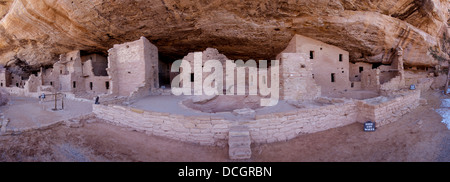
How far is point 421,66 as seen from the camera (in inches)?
544

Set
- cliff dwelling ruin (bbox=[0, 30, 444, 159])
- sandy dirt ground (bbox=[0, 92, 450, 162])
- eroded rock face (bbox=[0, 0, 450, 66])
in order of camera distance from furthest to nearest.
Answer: eroded rock face (bbox=[0, 0, 450, 66])
cliff dwelling ruin (bbox=[0, 30, 444, 159])
sandy dirt ground (bbox=[0, 92, 450, 162])

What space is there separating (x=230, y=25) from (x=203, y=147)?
24.1 feet

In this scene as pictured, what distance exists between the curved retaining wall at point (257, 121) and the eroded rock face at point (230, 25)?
5149mm

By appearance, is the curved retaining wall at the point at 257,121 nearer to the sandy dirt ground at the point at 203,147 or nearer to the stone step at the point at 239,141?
the sandy dirt ground at the point at 203,147

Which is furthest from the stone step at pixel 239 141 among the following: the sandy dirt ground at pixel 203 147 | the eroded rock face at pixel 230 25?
the eroded rock face at pixel 230 25

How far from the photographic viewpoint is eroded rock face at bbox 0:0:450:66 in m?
8.10

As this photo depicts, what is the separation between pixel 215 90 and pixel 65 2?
7935 millimetres

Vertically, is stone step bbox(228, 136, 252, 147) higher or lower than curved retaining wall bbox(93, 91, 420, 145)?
lower

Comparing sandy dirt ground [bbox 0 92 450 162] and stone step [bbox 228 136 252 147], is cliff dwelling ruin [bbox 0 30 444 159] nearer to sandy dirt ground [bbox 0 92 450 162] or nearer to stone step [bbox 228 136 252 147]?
stone step [bbox 228 136 252 147]

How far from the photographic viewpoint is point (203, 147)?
381 cm

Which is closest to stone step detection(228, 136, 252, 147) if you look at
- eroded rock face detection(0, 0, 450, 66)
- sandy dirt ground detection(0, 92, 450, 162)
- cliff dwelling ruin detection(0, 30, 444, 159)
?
cliff dwelling ruin detection(0, 30, 444, 159)

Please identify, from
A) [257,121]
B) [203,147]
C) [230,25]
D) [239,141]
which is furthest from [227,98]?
[239,141]

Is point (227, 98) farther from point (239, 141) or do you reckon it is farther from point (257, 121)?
point (239, 141)

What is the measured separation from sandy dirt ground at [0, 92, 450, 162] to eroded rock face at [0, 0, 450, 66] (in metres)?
5.94
